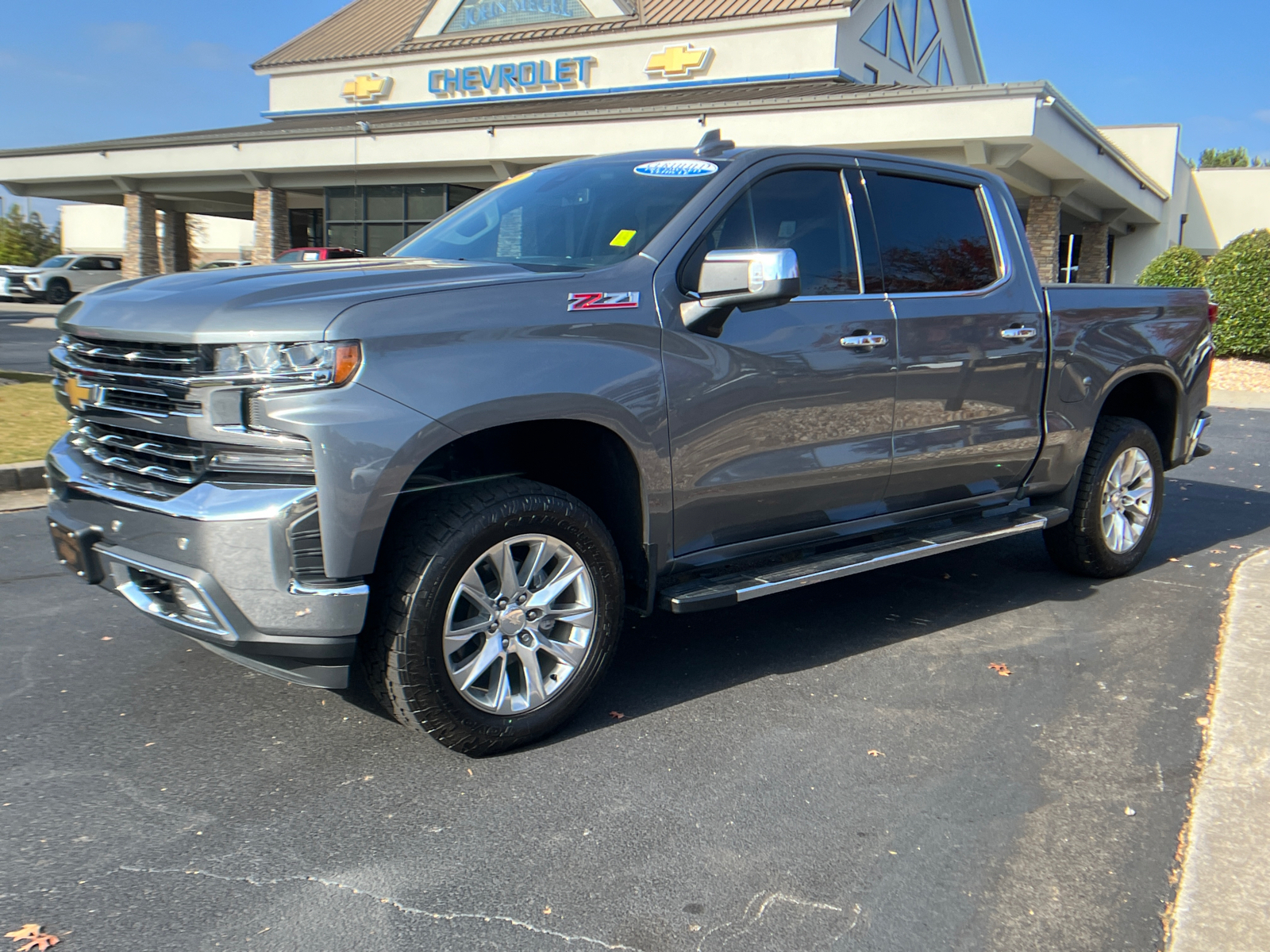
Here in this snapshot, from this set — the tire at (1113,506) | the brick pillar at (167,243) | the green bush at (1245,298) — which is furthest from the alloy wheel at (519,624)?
the brick pillar at (167,243)

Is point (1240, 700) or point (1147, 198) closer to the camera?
point (1240, 700)

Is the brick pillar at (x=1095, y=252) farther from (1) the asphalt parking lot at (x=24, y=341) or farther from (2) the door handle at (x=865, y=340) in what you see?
(2) the door handle at (x=865, y=340)

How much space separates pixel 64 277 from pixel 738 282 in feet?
114

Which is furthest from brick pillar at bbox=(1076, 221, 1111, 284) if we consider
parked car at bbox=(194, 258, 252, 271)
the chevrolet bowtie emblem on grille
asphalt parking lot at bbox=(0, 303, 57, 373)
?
the chevrolet bowtie emblem on grille

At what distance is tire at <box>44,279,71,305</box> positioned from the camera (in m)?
32.6

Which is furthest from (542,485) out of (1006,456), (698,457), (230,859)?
(1006,456)

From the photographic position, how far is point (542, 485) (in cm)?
361

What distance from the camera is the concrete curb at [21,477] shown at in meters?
7.30

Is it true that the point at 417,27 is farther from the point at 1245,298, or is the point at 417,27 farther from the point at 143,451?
the point at 143,451

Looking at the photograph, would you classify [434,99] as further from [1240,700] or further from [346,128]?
[1240,700]

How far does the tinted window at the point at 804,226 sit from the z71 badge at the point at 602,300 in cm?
51

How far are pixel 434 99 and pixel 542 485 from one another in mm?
30328

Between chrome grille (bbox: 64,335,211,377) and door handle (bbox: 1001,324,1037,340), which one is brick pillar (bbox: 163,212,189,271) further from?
door handle (bbox: 1001,324,1037,340)

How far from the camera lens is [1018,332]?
5148 mm
